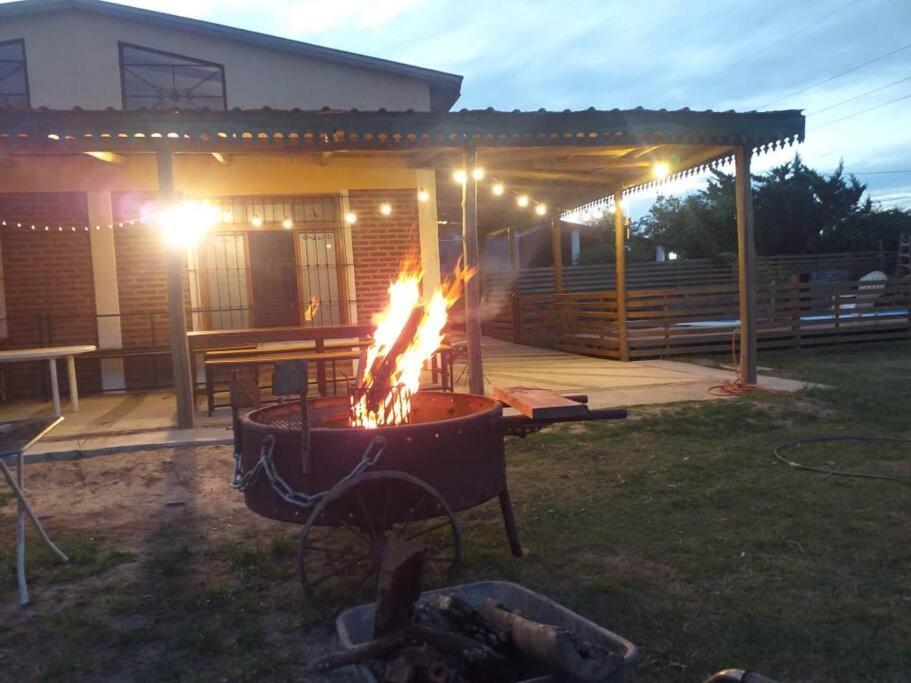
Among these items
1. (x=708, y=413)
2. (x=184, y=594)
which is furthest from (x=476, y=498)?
(x=708, y=413)

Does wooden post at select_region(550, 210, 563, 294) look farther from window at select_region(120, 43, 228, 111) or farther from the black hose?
the black hose

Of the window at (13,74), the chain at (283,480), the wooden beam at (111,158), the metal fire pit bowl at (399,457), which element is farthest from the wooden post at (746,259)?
the window at (13,74)

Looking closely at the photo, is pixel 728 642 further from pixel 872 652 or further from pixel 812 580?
pixel 812 580

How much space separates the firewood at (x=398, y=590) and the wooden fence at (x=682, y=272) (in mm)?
14789

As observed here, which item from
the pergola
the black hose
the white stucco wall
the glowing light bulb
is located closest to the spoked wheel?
the black hose

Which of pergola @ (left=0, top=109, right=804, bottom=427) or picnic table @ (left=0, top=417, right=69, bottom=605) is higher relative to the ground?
pergola @ (left=0, top=109, right=804, bottom=427)

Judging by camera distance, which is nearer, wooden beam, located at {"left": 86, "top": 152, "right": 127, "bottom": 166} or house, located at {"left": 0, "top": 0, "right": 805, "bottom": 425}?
house, located at {"left": 0, "top": 0, "right": 805, "bottom": 425}

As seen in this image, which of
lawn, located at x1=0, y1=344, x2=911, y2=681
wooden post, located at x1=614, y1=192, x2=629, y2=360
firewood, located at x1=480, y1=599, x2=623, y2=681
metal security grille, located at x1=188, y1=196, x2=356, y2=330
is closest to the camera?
firewood, located at x1=480, y1=599, x2=623, y2=681

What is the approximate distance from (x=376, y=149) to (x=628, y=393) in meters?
4.01

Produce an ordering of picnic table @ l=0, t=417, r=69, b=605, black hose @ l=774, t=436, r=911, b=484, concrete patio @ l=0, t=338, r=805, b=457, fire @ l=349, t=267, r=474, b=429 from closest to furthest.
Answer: picnic table @ l=0, t=417, r=69, b=605 → fire @ l=349, t=267, r=474, b=429 → black hose @ l=774, t=436, r=911, b=484 → concrete patio @ l=0, t=338, r=805, b=457

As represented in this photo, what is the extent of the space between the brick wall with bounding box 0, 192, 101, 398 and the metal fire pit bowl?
24.0ft

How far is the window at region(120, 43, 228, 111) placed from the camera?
1145cm

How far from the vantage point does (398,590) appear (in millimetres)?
2465

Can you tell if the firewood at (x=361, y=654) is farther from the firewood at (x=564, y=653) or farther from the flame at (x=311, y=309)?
the flame at (x=311, y=309)
